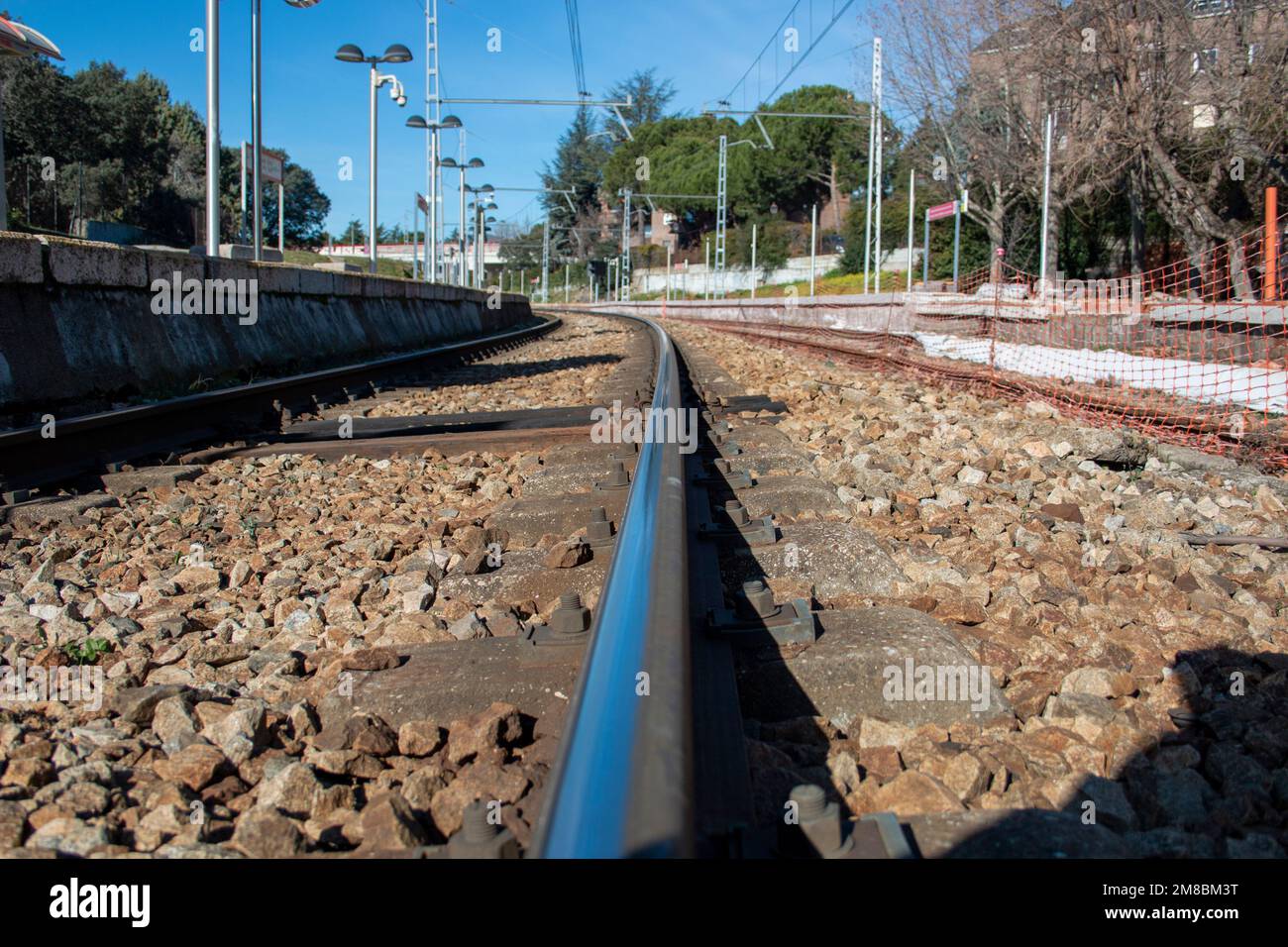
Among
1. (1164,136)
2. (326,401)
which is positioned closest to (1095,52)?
(1164,136)

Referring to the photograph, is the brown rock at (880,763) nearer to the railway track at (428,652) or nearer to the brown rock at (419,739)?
the railway track at (428,652)

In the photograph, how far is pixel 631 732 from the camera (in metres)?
1.70

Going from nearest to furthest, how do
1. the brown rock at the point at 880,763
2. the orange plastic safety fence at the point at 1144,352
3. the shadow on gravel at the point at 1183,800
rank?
the shadow on gravel at the point at 1183,800, the brown rock at the point at 880,763, the orange plastic safety fence at the point at 1144,352

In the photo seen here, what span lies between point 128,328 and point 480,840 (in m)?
7.20

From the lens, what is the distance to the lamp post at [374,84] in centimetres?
2109

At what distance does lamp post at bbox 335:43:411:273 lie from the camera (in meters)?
21.1

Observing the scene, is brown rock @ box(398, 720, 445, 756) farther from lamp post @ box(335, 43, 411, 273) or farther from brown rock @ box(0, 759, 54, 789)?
lamp post @ box(335, 43, 411, 273)

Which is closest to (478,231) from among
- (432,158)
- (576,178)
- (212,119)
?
(432,158)

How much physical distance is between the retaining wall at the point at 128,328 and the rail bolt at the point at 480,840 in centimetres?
557

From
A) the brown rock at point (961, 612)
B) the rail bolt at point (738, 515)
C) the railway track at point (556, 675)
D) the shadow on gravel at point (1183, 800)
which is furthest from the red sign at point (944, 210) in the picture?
the shadow on gravel at point (1183, 800)

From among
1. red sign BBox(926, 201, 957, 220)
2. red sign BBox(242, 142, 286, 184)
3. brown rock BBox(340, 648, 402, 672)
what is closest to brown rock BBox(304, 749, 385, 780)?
brown rock BBox(340, 648, 402, 672)

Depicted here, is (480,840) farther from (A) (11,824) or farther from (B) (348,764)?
(A) (11,824)

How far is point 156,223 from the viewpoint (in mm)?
56906

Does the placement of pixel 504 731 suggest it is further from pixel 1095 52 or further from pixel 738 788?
pixel 1095 52
